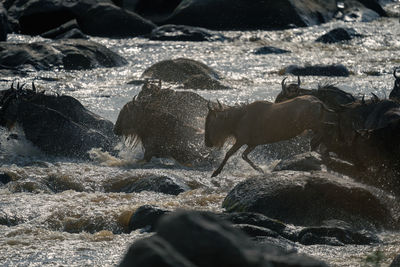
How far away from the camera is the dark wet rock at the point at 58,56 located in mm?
23625

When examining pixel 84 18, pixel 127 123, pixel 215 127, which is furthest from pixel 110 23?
pixel 215 127

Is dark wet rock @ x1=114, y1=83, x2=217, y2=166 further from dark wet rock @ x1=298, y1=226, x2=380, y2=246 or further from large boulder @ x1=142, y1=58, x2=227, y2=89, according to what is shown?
large boulder @ x1=142, y1=58, x2=227, y2=89

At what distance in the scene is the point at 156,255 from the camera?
3428mm

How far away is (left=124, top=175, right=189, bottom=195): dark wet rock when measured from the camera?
10.8 meters

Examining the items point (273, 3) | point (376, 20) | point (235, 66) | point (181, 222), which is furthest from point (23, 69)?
point (181, 222)

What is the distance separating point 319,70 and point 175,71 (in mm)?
4108

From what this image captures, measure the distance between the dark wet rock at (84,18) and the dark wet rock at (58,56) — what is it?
18.6ft

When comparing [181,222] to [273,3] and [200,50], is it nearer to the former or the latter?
[200,50]

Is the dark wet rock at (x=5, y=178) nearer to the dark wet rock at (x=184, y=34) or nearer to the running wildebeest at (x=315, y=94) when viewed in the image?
the running wildebeest at (x=315, y=94)

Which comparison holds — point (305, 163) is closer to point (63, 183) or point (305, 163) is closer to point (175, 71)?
point (63, 183)

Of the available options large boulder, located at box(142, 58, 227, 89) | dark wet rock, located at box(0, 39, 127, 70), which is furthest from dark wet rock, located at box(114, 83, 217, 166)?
dark wet rock, located at box(0, 39, 127, 70)

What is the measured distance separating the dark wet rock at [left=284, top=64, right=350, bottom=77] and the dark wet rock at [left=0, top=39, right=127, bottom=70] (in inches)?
196

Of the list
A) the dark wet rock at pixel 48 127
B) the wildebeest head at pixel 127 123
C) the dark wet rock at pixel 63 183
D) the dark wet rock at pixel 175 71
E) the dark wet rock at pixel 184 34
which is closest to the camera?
the dark wet rock at pixel 63 183

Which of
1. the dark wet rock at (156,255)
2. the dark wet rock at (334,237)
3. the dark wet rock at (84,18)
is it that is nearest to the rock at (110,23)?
the dark wet rock at (84,18)
